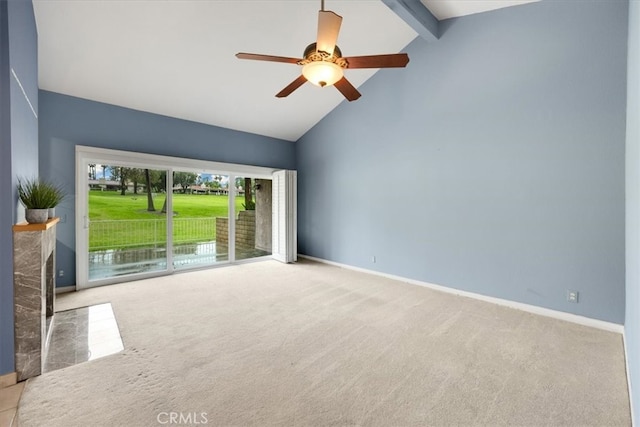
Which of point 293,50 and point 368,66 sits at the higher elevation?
point 293,50

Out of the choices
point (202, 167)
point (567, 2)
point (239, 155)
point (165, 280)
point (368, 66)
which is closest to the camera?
point (368, 66)

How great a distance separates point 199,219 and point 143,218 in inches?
41.2

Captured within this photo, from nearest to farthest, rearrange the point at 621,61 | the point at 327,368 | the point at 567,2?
the point at 327,368 → the point at 621,61 → the point at 567,2

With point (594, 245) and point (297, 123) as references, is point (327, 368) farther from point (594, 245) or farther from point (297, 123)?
point (297, 123)

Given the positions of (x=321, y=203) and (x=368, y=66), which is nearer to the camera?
(x=368, y=66)

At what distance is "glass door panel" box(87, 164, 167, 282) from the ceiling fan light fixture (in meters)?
3.80

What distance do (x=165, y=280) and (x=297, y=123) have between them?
399cm

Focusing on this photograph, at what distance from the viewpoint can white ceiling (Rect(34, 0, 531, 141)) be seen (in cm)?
308

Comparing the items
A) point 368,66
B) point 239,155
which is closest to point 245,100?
point 239,155

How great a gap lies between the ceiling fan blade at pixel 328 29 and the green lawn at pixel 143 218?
4119 millimetres

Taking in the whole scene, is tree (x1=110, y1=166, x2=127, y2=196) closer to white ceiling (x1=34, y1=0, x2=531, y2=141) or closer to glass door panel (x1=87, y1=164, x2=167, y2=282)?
glass door panel (x1=87, y1=164, x2=167, y2=282)

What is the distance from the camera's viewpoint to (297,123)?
6.01 meters

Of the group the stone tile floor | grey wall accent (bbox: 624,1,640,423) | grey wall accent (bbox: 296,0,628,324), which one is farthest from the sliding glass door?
grey wall accent (bbox: 624,1,640,423)

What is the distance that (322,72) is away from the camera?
7.61 feet
